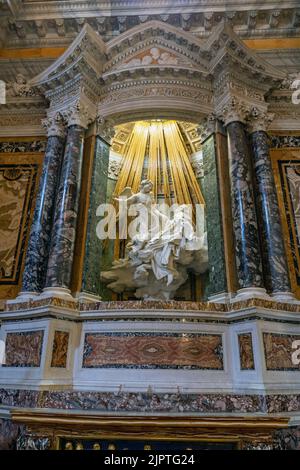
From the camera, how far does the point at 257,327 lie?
423cm

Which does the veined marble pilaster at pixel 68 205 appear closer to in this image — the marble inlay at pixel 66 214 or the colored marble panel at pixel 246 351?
the marble inlay at pixel 66 214

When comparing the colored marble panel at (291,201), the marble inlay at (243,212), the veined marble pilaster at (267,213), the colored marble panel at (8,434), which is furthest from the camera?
the colored marble panel at (291,201)

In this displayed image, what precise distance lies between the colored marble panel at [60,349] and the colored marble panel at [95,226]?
70 centimetres

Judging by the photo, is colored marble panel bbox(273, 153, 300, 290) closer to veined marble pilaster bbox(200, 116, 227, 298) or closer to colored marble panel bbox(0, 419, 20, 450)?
veined marble pilaster bbox(200, 116, 227, 298)

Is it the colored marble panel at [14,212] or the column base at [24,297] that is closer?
the column base at [24,297]

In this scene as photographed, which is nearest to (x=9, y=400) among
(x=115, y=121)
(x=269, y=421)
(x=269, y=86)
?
(x=269, y=421)

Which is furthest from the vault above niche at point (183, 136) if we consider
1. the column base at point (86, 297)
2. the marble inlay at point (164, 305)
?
the marble inlay at point (164, 305)

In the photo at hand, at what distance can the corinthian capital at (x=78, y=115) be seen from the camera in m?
5.70

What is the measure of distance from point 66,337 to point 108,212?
83.8 inches

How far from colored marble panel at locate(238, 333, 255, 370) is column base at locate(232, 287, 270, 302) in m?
0.44

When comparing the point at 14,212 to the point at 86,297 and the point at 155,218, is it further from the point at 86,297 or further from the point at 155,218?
the point at 155,218

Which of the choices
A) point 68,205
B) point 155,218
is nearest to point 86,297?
point 68,205

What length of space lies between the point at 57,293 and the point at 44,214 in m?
1.25
